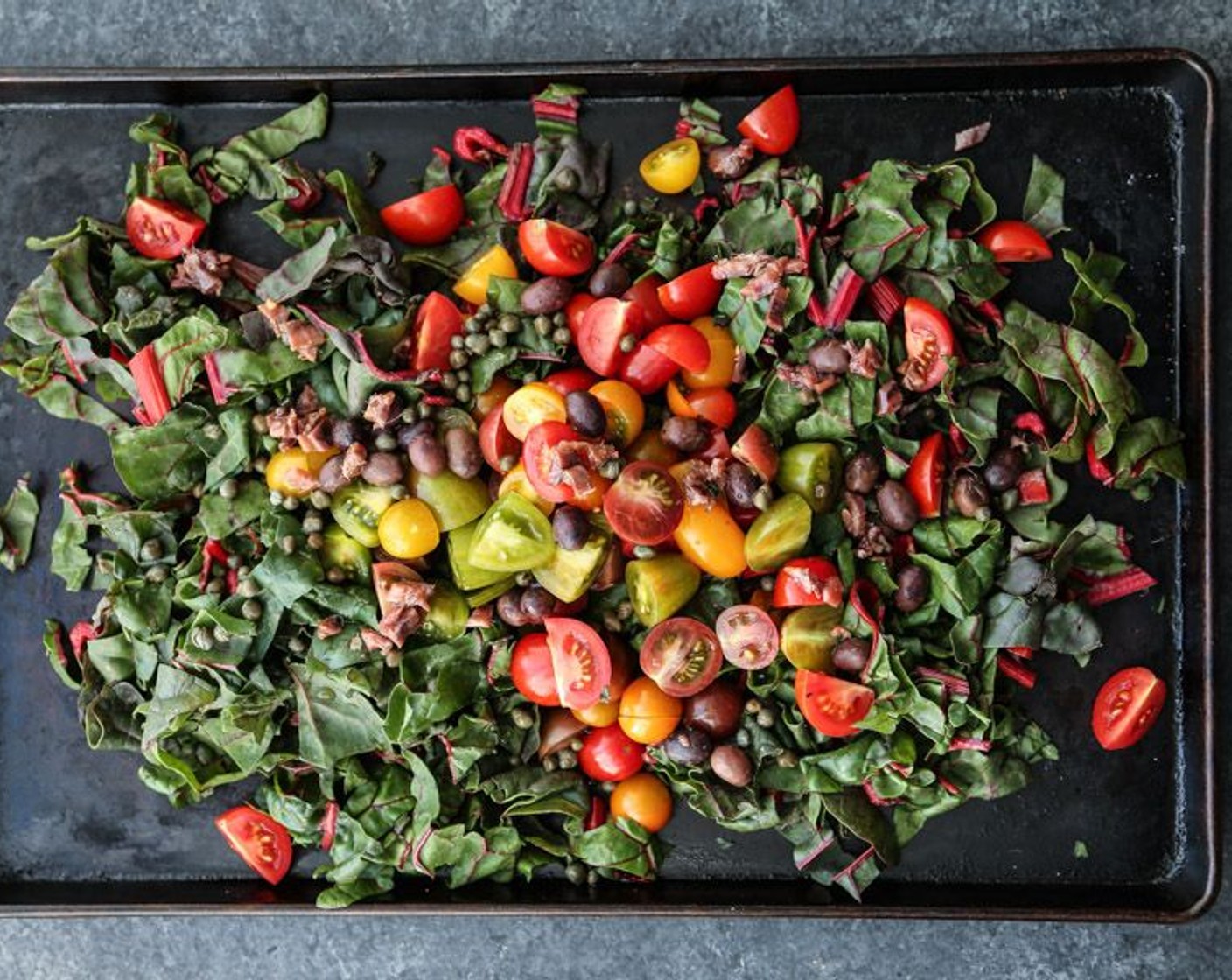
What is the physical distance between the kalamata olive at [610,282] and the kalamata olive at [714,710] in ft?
3.18

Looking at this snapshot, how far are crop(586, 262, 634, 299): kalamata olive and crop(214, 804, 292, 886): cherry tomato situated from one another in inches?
60.7

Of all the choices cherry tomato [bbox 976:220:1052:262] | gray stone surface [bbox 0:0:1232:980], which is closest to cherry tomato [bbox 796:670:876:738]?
gray stone surface [bbox 0:0:1232:980]

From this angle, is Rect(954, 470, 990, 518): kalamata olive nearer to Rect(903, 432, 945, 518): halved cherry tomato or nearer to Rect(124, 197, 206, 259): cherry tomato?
Rect(903, 432, 945, 518): halved cherry tomato

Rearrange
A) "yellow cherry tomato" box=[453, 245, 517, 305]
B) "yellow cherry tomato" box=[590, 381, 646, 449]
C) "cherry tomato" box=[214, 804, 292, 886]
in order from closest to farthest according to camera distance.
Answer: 1. "yellow cherry tomato" box=[590, 381, 646, 449]
2. "yellow cherry tomato" box=[453, 245, 517, 305]
3. "cherry tomato" box=[214, 804, 292, 886]

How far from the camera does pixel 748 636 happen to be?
9.09 feet

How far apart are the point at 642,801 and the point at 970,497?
1.08 m

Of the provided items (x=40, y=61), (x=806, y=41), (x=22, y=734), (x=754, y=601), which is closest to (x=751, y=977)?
(x=754, y=601)

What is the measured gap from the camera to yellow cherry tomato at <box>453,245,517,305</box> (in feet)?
9.33

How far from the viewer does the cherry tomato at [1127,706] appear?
2.92 metres

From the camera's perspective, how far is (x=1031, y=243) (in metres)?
Result: 2.87

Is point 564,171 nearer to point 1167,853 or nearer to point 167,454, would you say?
point 167,454

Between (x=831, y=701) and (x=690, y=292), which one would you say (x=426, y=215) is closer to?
(x=690, y=292)

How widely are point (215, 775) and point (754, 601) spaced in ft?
4.59

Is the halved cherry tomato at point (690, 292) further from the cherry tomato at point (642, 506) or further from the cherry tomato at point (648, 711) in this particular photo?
the cherry tomato at point (648, 711)
